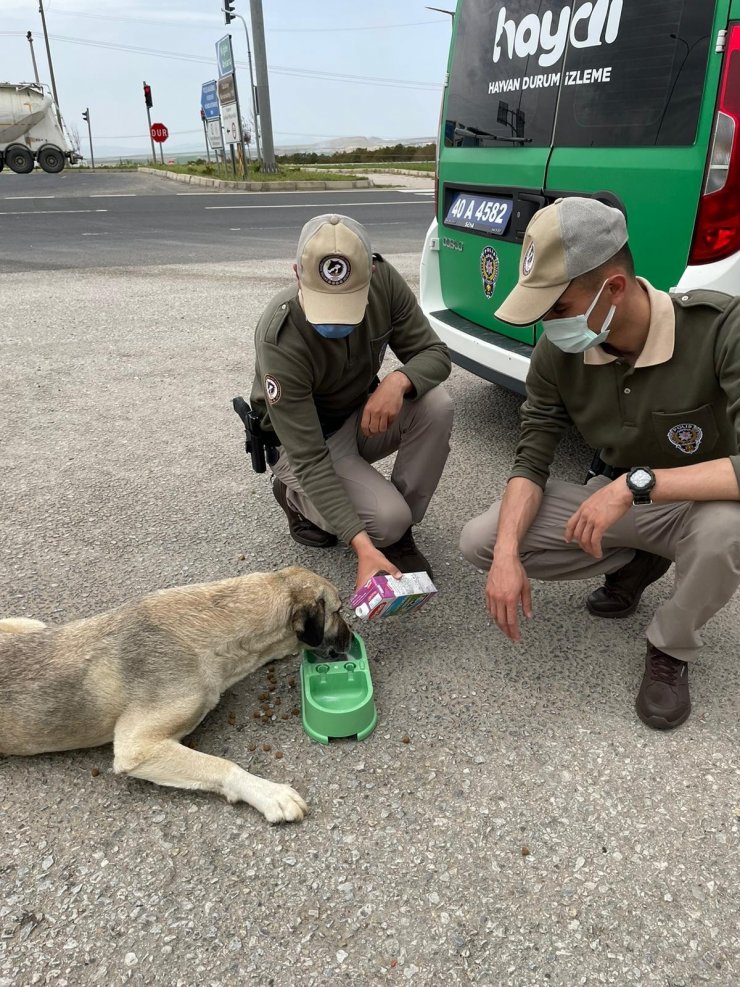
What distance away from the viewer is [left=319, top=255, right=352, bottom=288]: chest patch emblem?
9.13ft

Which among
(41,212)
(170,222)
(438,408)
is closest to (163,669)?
(438,408)

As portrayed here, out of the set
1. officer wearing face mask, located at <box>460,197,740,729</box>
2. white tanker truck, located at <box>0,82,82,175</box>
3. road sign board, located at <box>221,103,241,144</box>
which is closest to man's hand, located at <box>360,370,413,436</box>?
officer wearing face mask, located at <box>460,197,740,729</box>

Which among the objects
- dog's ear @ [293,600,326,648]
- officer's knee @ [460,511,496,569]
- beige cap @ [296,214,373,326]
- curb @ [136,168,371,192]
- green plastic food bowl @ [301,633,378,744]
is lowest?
green plastic food bowl @ [301,633,378,744]

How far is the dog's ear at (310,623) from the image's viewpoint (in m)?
2.67

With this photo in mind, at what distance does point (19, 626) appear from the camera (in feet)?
9.53

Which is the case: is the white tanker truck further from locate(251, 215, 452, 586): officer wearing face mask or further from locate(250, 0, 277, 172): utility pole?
locate(251, 215, 452, 586): officer wearing face mask

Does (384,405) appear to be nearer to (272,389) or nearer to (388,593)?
(272,389)

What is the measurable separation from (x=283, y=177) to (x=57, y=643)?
24.7m

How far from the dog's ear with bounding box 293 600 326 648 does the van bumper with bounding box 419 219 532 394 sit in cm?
203

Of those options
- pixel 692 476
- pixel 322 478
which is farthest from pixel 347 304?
pixel 692 476

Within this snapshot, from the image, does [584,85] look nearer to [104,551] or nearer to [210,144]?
[104,551]

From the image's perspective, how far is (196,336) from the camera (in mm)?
7363

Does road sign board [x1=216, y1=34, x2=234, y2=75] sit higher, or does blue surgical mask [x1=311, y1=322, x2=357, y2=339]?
road sign board [x1=216, y1=34, x2=234, y2=75]

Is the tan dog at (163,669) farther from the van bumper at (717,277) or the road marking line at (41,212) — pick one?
the road marking line at (41,212)
